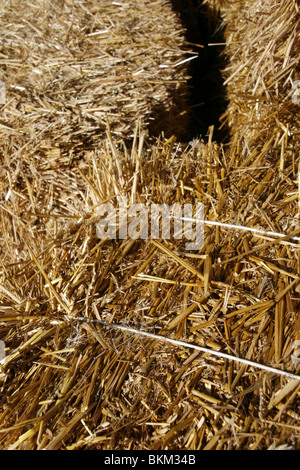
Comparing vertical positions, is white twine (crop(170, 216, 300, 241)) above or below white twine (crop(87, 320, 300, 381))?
above

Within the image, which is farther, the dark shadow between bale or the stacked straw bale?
the dark shadow between bale

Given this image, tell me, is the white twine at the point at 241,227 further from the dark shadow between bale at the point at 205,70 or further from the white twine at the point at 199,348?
the dark shadow between bale at the point at 205,70

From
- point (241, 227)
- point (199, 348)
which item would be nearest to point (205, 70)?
point (241, 227)

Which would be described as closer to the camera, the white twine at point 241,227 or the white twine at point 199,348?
the white twine at point 199,348

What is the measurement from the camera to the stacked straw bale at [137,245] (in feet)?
3.93

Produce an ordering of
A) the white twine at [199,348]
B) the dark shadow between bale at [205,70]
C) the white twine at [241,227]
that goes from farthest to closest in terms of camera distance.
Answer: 1. the dark shadow between bale at [205,70]
2. the white twine at [241,227]
3. the white twine at [199,348]

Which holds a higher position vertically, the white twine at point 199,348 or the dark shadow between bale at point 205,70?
the dark shadow between bale at point 205,70

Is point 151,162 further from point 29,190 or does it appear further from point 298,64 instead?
point 298,64

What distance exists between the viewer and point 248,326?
4.24 ft

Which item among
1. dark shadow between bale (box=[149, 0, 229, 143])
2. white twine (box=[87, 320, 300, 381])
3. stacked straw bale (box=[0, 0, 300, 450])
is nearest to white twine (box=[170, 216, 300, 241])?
stacked straw bale (box=[0, 0, 300, 450])

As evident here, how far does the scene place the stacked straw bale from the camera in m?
1.20

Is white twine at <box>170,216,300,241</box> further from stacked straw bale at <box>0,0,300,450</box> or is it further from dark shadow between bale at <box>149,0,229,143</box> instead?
dark shadow between bale at <box>149,0,229,143</box>

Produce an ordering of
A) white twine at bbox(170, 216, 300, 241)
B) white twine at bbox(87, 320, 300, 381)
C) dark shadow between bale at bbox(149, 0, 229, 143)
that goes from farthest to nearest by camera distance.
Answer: dark shadow between bale at bbox(149, 0, 229, 143) → white twine at bbox(170, 216, 300, 241) → white twine at bbox(87, 320, 300, 381)

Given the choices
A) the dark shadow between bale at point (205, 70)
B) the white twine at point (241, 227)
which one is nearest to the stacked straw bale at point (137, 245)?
the white twine at point (241, 227)
